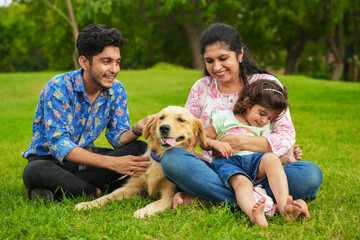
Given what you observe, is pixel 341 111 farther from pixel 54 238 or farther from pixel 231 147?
pixel 54 238

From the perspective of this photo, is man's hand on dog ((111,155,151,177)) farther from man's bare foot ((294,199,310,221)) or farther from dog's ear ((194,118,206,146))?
man's bare foot ((294,199,310,221))

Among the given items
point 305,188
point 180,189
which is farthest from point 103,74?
point 305,188

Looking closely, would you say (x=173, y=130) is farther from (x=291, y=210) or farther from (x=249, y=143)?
(x=291, y=210)

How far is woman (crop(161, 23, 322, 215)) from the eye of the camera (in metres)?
3.24

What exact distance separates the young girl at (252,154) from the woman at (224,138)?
112mm

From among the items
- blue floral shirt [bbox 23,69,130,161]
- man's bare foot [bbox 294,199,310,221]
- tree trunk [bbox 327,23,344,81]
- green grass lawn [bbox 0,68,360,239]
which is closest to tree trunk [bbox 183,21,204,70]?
tree trunk [bbox 327,23,344,81]

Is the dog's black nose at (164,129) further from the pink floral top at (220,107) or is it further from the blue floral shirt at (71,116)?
the blue floral shirt at (71,116)

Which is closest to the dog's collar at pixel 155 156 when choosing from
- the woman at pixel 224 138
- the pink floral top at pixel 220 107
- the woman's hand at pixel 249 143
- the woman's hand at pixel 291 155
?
the woman at pixel 224 138

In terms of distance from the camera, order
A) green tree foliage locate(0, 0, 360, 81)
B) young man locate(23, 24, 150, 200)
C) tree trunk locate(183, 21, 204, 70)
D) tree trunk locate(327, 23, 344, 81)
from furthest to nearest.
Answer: tree trunk locate(327, 23, 344, 81) < tree trunk locate(183, 21, 204, 70) < green tree foliage locate(0, 0, 360, 81) < young man locate(23, 24, 150, 200)

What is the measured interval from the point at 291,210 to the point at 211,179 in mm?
696

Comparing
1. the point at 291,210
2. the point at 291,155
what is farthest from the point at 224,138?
the point at 291,210

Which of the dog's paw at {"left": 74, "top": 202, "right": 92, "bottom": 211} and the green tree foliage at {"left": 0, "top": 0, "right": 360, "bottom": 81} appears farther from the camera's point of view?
the green tree foliage at {"left": 0, "top": 0, "right": 360, "bottom": 81}

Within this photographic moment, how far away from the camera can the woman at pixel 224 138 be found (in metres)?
3.24

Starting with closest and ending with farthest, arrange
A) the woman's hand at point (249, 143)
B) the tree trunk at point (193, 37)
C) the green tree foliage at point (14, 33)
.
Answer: the woman's hand at point (249, 143) < the tree trunk at point (193, 37) < the green tree foliage at point (14, 33)
